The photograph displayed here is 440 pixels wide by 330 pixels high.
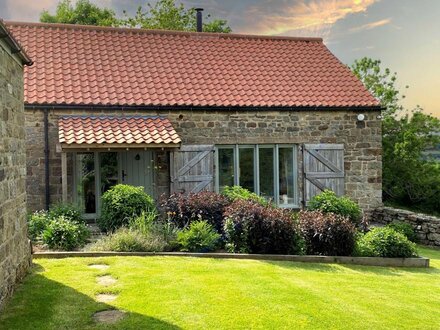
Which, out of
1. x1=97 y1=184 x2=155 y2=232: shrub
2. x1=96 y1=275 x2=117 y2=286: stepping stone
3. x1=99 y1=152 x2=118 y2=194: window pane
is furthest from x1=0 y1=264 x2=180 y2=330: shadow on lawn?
x1=99 y1=152 x2=118 y2=194: window pane

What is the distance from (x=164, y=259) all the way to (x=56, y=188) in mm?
4985

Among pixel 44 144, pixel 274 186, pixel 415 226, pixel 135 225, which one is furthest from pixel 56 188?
pixel 415 226

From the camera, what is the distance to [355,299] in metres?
6.67

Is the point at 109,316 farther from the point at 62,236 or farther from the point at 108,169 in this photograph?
the point at 108,169

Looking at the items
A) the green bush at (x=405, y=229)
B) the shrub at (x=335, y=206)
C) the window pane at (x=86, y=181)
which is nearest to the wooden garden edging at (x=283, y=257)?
the shrub at (x=335, y=206)

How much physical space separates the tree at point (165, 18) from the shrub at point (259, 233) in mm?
19601

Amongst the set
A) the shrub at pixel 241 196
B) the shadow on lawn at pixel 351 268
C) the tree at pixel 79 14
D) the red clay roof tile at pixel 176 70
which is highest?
the tree at pixel 79 14

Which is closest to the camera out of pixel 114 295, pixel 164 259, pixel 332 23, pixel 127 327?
pixel 127 327

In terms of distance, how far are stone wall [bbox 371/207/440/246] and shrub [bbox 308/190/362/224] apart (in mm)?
2463

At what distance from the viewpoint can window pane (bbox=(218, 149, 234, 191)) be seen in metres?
13.8

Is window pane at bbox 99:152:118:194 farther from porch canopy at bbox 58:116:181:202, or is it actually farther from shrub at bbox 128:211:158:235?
shrub at bbox 128:211:158:235

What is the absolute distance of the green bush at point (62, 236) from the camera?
30.3ft

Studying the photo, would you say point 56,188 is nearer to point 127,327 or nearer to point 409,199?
point 127,327

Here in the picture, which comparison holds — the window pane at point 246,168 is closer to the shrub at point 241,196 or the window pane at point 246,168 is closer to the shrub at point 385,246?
the shrub at point 241,196
